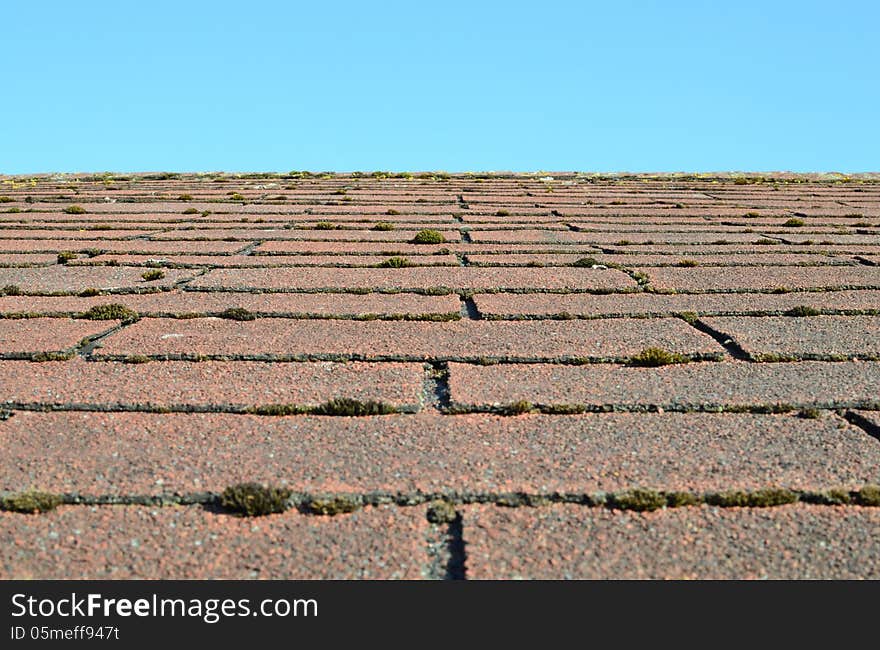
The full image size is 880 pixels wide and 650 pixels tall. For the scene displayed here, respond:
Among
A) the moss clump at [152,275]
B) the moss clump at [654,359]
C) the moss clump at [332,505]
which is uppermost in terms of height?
the moss clump at [152,275]

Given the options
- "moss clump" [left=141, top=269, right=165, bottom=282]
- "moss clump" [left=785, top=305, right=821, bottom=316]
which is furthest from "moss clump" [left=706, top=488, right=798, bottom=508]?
"moss clump" [left=141, top=269, right=165, bottom=282]

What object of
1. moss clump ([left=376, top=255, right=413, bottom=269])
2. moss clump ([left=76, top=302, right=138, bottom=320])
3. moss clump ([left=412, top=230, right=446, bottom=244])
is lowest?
moss clump ([left=76, top=302, right=138, bottom=320])

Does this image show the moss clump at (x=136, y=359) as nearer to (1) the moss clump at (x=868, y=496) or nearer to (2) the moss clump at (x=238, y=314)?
(2) the moss clump at (x=238, y=314)

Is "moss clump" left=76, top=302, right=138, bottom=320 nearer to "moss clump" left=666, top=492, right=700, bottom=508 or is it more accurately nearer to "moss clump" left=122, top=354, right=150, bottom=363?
"moss clump" left=122, top=354, right=150, bottom=363

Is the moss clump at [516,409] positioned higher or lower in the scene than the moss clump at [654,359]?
lower

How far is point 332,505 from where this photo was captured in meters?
2.19

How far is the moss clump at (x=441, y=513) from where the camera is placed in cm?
214

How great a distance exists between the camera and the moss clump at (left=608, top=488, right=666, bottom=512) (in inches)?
86.8

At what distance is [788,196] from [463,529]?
793 cm

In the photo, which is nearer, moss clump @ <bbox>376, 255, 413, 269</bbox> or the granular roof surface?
the granular roof surface

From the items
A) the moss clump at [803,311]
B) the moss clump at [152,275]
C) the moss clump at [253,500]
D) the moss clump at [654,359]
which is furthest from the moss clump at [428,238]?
the moss clump at [253,500]
